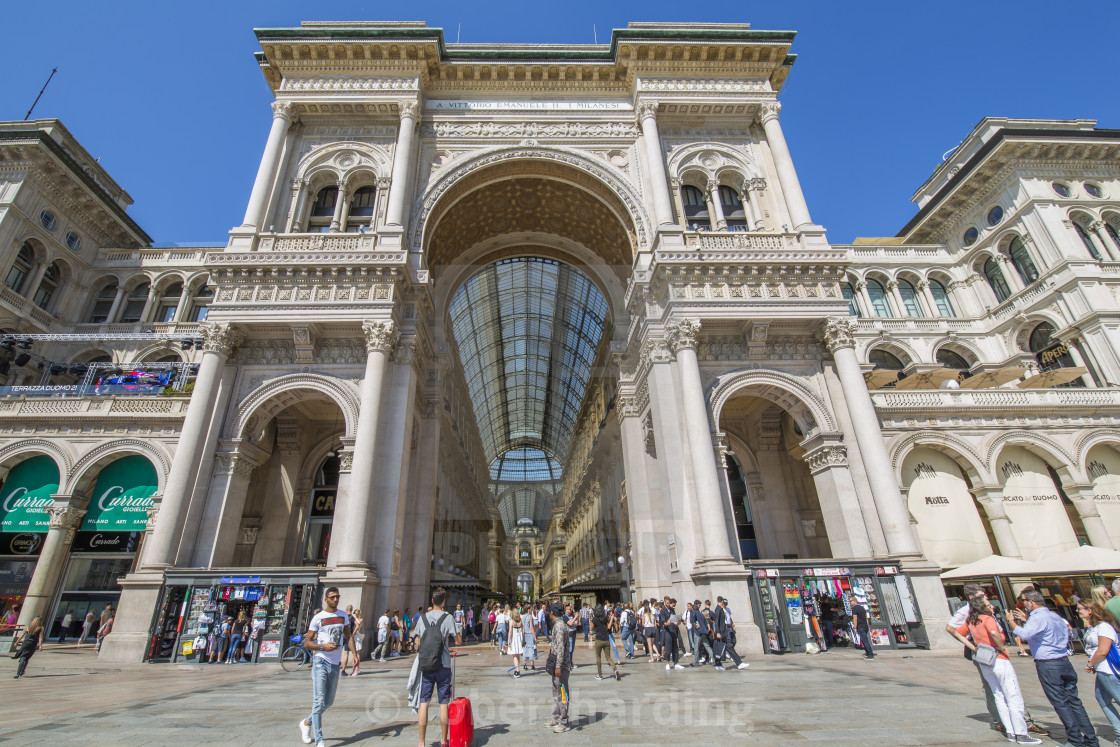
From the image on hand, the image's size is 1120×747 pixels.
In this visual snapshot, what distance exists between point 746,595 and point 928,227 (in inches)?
1239

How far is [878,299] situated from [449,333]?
87.7ft

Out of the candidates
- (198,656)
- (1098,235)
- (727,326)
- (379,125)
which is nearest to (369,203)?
(379,125)

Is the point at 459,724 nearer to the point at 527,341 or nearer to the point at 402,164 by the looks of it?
the point at 402,164

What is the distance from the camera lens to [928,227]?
3434 cm

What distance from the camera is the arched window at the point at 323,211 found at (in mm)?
22578

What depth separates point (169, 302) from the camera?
108 ft

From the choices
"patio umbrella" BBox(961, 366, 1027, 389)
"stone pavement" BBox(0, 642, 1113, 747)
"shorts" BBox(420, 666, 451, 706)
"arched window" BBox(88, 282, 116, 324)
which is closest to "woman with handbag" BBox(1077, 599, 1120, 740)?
"stone pavement" BBox(0, 642, 1113, 747)

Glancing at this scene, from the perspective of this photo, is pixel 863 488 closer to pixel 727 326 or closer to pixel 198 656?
pixel 727 326

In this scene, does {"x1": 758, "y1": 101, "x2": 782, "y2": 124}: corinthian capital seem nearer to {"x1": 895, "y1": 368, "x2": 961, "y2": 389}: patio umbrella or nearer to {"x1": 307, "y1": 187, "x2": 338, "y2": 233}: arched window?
{"x1": 895, "y1": 368, "x2": 961, "y2": 389}: patio umbrella

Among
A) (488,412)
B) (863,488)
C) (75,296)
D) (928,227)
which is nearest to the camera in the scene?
(863,488)

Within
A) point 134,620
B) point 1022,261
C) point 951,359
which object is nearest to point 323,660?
point 134,620

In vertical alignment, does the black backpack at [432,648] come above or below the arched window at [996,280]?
below

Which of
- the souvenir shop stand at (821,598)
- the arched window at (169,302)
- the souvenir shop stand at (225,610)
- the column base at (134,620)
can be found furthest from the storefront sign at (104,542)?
the souvenir shop stand at (821,598)

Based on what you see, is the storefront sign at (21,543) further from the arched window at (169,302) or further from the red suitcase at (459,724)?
the red suitcase at (459,724)
